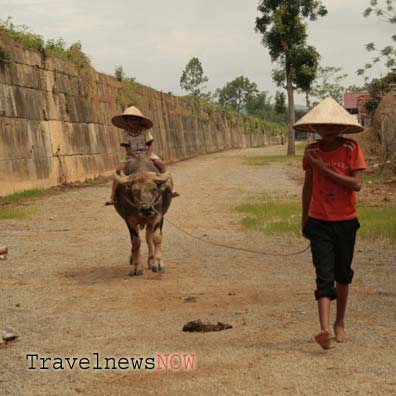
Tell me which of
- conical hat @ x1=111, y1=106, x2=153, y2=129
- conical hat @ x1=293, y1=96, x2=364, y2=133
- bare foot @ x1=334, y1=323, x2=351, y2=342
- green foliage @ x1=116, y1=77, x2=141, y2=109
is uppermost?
green foliage @ x1=116, y1=77, x2=141, y2=109

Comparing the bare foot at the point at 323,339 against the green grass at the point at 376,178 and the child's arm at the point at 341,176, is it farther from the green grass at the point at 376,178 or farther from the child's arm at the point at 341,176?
the green grass at the point at 376,178

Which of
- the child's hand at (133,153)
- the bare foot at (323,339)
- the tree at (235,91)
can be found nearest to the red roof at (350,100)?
the tree at (235,91)

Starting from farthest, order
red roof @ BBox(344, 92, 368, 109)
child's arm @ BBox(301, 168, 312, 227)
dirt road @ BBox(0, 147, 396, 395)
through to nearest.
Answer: red roof @ BBox(344, 92, 368, 109), child's arm @ BBox(301, 168, 312, 227), dirt road @ BBox(0, 147, 396, 395)

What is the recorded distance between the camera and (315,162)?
5.66 meters

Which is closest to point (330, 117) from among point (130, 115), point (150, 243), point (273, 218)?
point (130, 115)

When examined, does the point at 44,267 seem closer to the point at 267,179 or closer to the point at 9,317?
the point at 9,317

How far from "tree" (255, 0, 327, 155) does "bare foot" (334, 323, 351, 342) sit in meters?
34.0

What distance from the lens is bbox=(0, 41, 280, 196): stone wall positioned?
1878 cm

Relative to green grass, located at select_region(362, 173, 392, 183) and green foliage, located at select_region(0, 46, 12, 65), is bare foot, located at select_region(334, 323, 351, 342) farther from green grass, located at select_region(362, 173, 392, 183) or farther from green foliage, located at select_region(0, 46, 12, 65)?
green grass, located at select_region(362, 173, 392, 183)

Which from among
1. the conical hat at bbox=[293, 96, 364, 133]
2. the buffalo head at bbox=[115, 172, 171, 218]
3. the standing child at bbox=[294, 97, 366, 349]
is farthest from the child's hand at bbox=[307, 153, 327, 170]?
the buffalo head at bbox=[115, 172, 171, 218]

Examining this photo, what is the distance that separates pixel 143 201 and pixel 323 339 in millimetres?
3875

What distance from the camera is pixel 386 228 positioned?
11.8 meters

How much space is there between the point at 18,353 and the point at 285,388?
2025mm

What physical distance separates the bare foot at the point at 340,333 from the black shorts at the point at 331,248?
0.30 m
